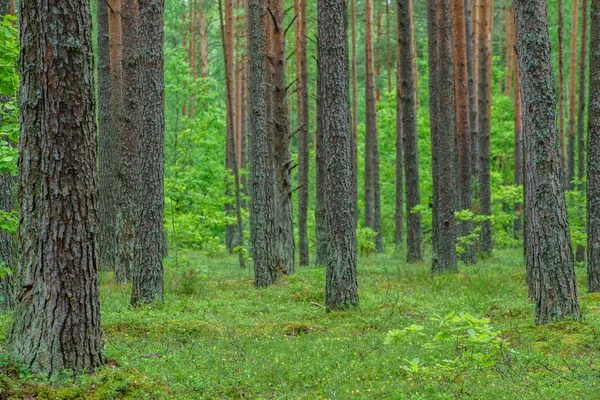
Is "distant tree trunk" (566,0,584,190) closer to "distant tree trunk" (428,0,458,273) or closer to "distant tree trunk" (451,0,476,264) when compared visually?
"distant tree trunk" (451,0,476,264)

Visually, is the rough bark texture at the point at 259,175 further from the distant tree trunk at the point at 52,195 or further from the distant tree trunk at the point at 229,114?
the distant tree trunk at the point at 52,195

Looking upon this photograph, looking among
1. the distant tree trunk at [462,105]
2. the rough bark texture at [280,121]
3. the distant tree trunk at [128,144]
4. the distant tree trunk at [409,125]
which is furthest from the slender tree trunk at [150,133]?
the distant tree trunk at [462,105]

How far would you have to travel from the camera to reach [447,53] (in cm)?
1490

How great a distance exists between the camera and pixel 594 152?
10477mm

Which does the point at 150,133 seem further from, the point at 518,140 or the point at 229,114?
the point at 518,140

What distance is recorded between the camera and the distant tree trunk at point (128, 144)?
1138 centimetres

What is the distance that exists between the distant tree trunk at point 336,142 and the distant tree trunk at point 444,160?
5.87 meters

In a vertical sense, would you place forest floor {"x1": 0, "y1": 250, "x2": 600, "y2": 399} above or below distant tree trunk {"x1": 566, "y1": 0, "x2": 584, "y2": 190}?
below

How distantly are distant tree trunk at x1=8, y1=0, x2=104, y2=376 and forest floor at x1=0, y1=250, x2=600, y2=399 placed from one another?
1.18 ft

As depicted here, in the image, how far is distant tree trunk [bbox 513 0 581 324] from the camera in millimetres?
7703

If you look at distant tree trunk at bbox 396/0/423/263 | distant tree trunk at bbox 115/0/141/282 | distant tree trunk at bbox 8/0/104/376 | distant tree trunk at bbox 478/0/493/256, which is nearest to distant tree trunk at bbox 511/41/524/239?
distant tree trunk at bbox 478/0/493/256

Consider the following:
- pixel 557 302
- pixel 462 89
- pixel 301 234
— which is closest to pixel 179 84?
pixel 301 234

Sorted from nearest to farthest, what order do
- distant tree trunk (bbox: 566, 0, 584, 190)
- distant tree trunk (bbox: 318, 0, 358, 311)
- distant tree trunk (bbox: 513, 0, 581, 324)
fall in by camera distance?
distant tree trunk (bbox: 513, 0, 581, 324), distant tree trunk (bbox: 318, 0, 358, 311), distant tree trunk (bbox: 566, 0, 584, 190)

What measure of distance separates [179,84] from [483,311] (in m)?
18.7
